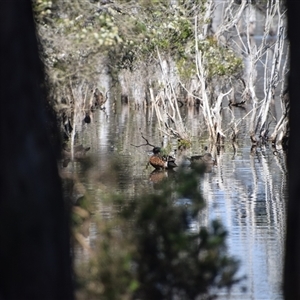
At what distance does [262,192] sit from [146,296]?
13965 mm

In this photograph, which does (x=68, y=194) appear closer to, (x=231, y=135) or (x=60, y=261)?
(x=60, y=261)

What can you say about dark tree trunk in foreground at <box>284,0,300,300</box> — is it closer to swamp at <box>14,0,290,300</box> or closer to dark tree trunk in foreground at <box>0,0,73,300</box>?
swamp at <box>14,0,290,300</box>

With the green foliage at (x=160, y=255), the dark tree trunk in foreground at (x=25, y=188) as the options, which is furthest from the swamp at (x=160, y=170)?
the dark tree trunk in foreground at (x=25, y=188)

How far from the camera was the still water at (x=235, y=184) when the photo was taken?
10844 millimetres

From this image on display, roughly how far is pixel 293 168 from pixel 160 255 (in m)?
1.13

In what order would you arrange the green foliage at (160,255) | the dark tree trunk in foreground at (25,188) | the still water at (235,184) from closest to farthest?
the dark tree trunk in foreground at (25,188)
the green foliage at (160,255)
the still water at (235,184)

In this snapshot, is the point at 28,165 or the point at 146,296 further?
the point at 146,296

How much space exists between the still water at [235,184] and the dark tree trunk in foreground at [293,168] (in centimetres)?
92

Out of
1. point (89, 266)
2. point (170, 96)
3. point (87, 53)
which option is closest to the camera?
point (89, 266)

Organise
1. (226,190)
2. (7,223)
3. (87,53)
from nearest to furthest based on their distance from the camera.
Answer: (7,223) < (87,53) < (226,190)

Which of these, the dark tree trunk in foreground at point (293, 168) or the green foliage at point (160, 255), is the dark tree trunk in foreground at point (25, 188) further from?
the dark tree trunk in foreground at point (293, 168)

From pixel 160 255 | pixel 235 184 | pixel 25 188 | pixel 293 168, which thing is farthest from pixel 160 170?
pixel 25 188

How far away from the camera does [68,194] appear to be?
22.1ft

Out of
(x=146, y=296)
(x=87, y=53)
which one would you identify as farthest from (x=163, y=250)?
(x=87, y=53)
